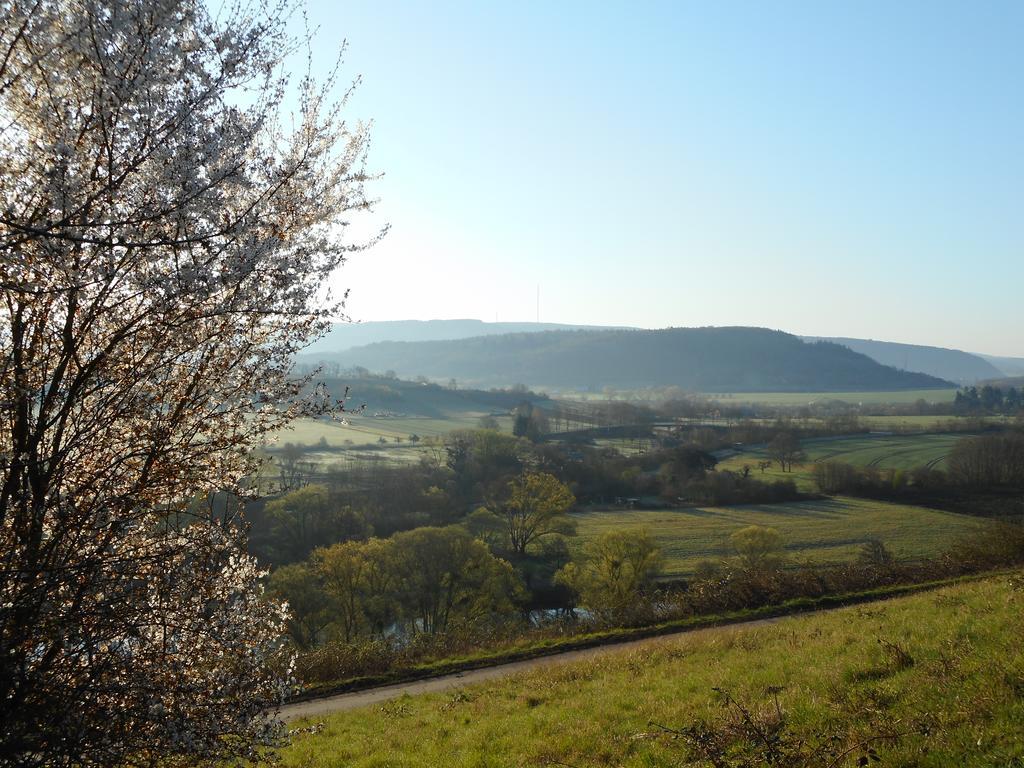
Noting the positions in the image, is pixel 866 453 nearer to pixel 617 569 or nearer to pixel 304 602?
pixel 617 569

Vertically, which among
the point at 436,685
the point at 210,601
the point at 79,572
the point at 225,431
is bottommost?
the point at 436,685

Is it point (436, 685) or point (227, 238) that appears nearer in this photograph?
point (227, 238)

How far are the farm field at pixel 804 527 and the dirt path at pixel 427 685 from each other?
21659 millimetres

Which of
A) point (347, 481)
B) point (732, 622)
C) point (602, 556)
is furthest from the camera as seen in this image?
point (347, 481)

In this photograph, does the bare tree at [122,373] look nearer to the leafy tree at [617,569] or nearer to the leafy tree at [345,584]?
the leafy tree at [345,584]

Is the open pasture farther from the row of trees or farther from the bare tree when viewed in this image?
the bare tree

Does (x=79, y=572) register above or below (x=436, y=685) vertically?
above

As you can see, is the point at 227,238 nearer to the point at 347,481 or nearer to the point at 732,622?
the point at 732,622

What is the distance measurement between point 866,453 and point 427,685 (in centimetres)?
6911

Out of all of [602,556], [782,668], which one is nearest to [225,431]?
[782,668]

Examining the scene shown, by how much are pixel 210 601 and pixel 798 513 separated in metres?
53.5

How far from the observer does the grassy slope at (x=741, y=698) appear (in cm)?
657

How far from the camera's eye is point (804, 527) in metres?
46.7

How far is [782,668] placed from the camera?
1023cm
